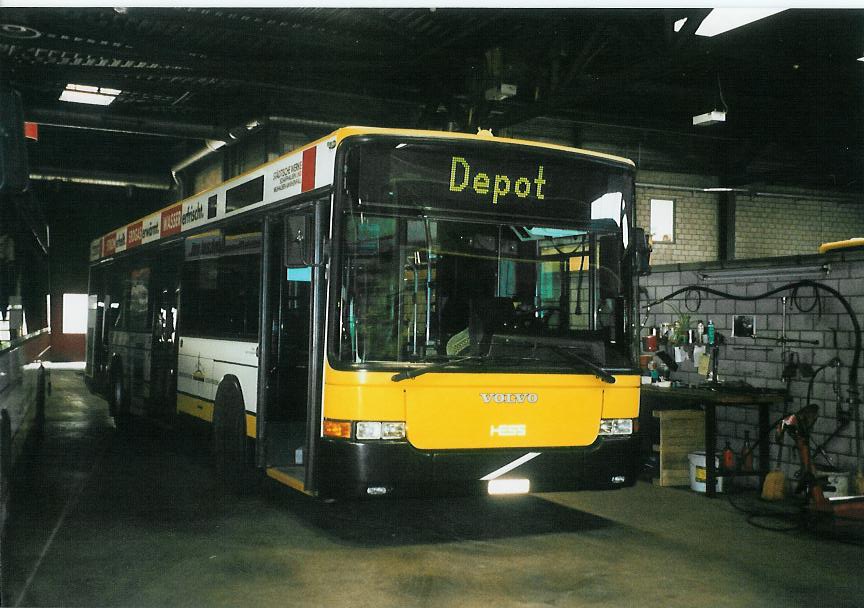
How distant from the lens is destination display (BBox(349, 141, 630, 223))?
631cm

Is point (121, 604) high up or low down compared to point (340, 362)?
→ down

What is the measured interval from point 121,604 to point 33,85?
422 inches

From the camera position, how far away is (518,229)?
6.64 m

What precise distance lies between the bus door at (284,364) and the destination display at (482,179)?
1.26m

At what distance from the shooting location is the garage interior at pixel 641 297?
19.9 feet

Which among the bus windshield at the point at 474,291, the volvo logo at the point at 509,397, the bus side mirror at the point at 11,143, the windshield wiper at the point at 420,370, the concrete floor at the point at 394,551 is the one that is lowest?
the concrete floor at the point at 394,551

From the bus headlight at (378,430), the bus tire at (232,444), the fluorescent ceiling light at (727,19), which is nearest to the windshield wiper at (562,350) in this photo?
the bus headlight at (378,430)

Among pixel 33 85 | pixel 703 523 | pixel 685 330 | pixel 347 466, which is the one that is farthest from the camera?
pixel 33 85

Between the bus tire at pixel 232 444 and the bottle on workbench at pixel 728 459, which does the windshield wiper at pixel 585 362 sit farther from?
the bottle on workbench at pixel 728 459

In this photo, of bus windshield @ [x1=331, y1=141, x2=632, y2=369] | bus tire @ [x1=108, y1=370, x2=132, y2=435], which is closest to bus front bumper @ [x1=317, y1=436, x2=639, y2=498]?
bus windshield @ [x1=331, y1=141, x2=632, y2=369]

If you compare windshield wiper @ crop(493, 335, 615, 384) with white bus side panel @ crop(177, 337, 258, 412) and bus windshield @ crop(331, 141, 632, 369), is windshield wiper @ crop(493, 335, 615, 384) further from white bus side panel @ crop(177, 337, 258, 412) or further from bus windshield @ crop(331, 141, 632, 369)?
white bus side panel @ crop(177, 337, 258, 412)

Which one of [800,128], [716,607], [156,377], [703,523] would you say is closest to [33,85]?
[156,377]

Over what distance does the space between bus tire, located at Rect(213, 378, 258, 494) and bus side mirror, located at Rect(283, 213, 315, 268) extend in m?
2.02

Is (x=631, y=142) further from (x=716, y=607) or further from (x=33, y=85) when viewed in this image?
(x=716, y=607)
